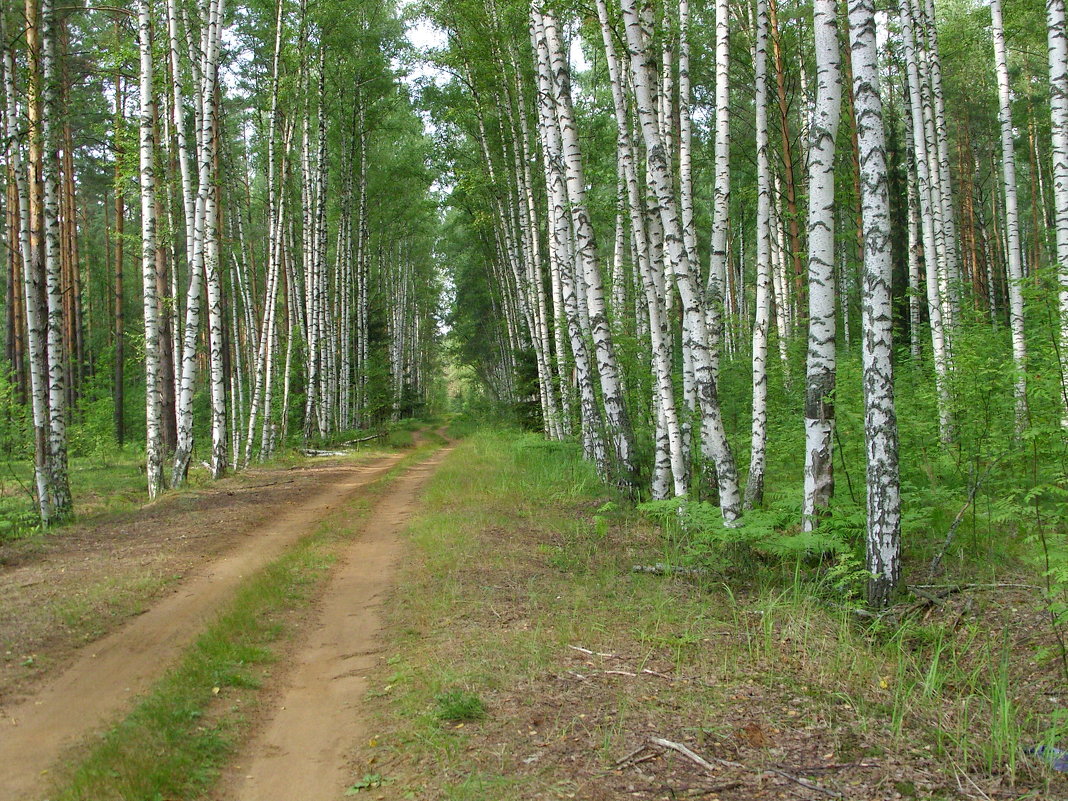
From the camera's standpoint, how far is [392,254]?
1489 inches

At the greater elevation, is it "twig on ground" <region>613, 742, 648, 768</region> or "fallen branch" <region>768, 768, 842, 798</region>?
"twig on ground" <region>613, 742, 648, 768</region>

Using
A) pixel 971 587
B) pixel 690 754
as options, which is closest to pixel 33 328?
pixel 690 754

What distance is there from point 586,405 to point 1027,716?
8.46 metres

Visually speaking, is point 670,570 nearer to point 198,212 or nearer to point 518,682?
point 518,682

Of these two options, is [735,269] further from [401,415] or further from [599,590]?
[599,590]

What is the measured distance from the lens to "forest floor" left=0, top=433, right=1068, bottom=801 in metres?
3.66

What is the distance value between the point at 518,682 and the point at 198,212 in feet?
43.2

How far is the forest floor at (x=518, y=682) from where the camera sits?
366 cm

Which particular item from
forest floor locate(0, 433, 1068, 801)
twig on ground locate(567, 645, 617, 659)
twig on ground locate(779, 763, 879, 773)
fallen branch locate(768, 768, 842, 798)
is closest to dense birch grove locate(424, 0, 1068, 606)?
forest floor locate(0, 433, 1068, 801)

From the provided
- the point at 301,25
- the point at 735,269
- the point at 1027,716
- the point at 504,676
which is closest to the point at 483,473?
the point at 504,676

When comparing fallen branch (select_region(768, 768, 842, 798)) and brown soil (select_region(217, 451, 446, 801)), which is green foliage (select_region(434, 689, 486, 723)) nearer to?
brown soil (select_region(217, 451, 446, 801))

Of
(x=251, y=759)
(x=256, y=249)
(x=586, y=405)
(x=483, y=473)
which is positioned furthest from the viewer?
(x=256, y=249)

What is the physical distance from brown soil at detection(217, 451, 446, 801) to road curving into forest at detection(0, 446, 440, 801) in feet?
0.12

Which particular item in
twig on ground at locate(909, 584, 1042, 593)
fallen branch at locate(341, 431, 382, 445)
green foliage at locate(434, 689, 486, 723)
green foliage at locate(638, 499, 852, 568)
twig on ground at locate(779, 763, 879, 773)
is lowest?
twig on ground at locate(779, 763, 879, 773)
